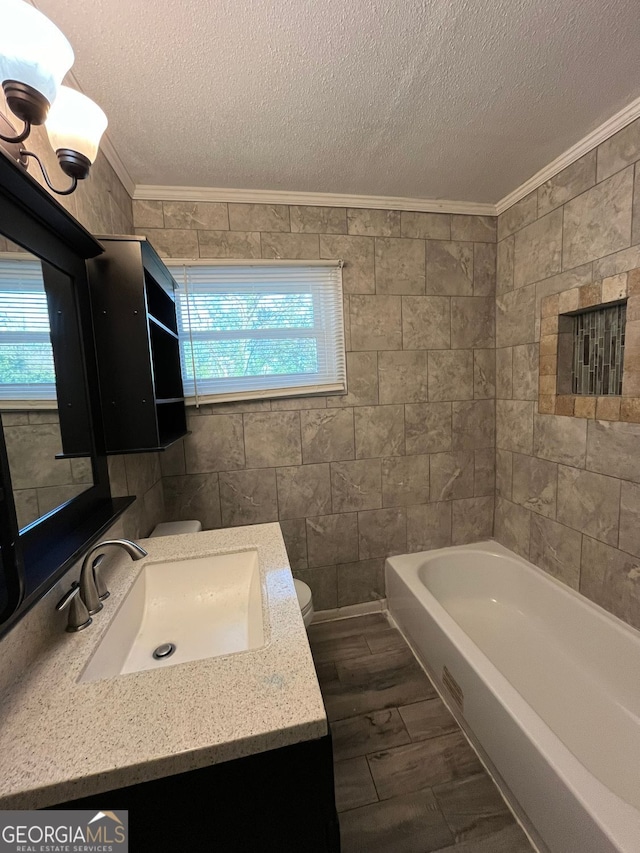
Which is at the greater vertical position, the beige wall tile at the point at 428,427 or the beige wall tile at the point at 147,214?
the beige wall tile at the point at 147,214

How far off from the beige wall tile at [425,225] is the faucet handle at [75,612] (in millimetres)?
2225

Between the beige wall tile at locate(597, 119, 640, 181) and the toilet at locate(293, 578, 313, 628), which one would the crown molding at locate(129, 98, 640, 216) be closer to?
the beige wall tile at locate(597, 119, 640, 181)

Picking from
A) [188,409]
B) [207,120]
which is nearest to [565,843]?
[188,409]

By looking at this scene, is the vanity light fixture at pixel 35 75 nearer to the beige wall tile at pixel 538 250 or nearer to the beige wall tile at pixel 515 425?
the beige wall tile at pixel 538 250

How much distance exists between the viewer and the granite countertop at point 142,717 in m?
0.52

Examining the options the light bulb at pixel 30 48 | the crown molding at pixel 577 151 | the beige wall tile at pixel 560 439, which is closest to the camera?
the light bulb at pixel 30 48

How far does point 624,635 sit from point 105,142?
118 inches

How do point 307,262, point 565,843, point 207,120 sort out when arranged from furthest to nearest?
point 307,262, point 207,120, point 565,843

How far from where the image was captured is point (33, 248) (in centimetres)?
83

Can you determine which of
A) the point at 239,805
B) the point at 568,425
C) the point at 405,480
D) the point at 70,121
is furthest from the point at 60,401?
the point at 568,425

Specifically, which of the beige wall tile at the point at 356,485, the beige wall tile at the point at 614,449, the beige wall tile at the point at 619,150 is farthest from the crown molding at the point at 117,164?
the beige wall tile at the point at 614,449

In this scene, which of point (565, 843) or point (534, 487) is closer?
point (565, 843)

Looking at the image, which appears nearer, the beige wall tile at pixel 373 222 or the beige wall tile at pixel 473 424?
the beige wall tile at pixel 373 222

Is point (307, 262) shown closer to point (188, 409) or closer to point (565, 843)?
point (188, 409)
